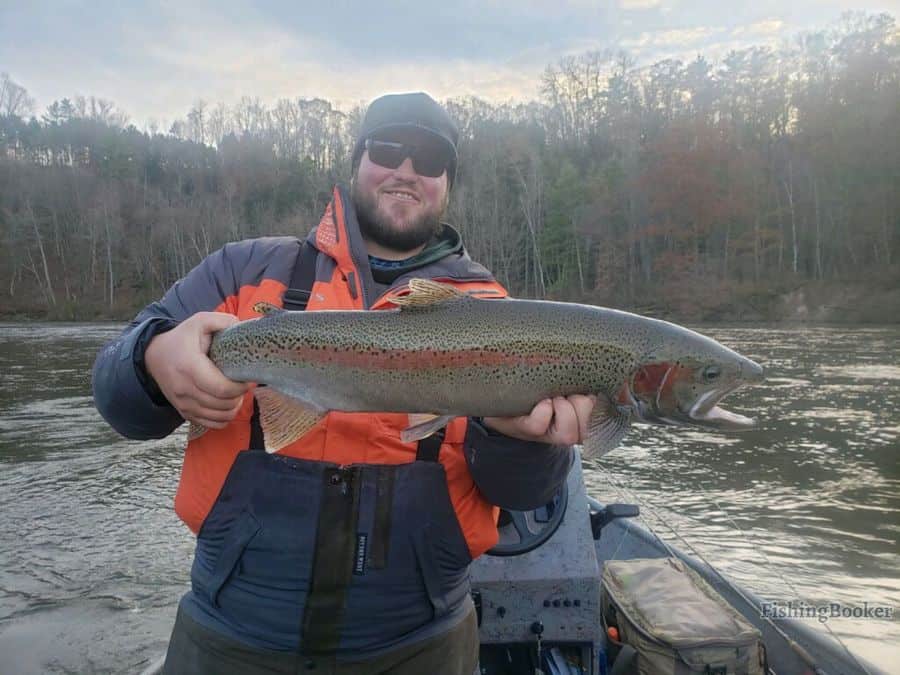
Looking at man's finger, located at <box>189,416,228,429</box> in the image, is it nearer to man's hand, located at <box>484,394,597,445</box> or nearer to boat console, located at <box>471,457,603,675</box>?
man's hand, located at <box>484,394,597,445</box>

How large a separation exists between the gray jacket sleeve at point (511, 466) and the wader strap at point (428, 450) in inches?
4.7

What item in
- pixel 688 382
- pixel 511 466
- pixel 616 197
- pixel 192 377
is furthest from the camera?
pixel 616 197

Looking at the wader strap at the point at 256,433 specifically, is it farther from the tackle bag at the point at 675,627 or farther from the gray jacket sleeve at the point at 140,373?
the tackle bag at the point at 675,627

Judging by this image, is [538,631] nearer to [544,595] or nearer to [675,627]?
[544,595]

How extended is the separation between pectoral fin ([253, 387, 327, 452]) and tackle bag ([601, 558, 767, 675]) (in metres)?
2.44

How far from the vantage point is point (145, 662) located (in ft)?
20.5

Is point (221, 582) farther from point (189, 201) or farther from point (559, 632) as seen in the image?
point (189, 201)

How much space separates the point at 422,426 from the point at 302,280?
2.69 ft

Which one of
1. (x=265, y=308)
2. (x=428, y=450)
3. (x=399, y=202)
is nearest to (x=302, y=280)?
(x=265, y=308)

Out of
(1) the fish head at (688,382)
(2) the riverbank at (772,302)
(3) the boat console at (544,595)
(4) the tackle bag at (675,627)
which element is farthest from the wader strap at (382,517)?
(2) the riverbank at (772,302)

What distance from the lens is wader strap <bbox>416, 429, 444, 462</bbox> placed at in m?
2.70

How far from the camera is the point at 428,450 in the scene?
8.89 feet

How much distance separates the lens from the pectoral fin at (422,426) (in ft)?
8.51

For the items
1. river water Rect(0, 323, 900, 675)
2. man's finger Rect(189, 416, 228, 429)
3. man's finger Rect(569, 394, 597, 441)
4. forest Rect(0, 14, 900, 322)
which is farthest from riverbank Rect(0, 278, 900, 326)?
man's finger Rect(189, 416, 228, 429)
